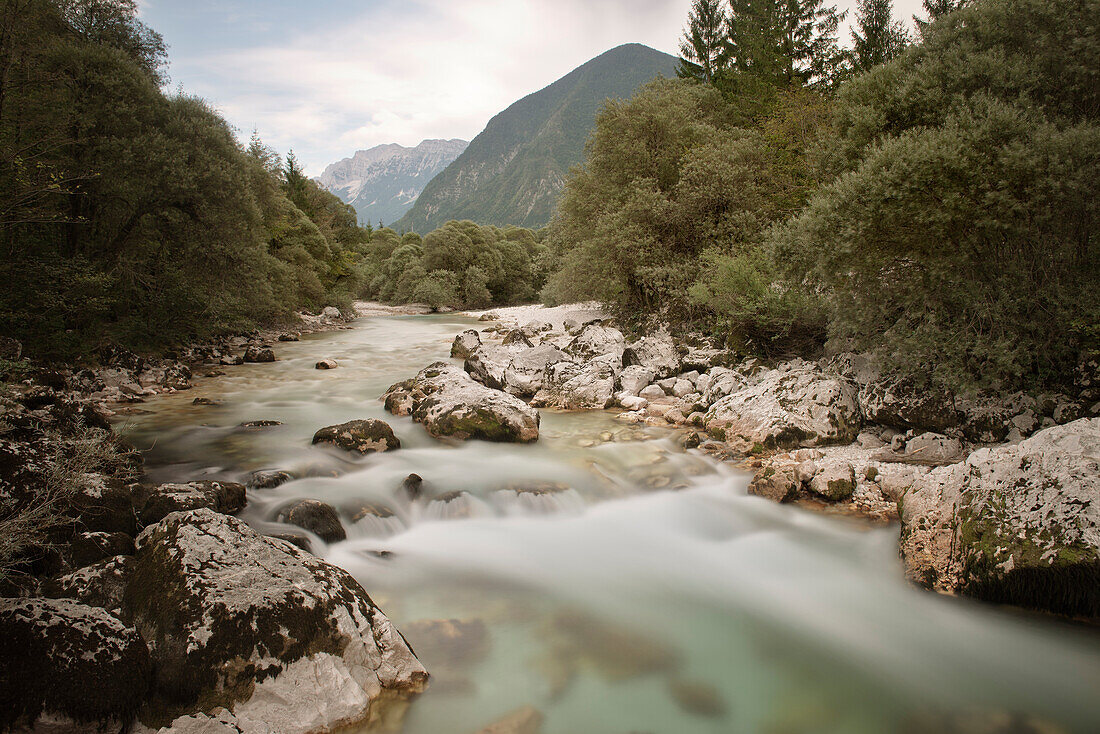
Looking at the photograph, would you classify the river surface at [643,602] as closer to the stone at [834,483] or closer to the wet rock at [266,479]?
the wet rock at [266,479]

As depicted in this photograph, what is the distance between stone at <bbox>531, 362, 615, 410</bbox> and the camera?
482 inches

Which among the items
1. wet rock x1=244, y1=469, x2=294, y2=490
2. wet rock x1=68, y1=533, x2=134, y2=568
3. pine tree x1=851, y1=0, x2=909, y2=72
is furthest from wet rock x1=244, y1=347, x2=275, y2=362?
pine tree x1=851, y1=0, x2=909, y2=72

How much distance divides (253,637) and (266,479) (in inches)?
178

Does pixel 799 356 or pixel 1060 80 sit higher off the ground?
pixel 1060 80

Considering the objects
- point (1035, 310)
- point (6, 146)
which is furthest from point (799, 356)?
point (6, 146)

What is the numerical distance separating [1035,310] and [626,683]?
24.3 ft

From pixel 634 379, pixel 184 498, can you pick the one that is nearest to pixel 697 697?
pixel 184 498

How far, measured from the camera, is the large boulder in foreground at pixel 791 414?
8547 mm

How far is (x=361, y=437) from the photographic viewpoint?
920 cm

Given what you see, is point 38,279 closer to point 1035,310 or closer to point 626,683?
point 626,683

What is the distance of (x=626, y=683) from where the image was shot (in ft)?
13.8

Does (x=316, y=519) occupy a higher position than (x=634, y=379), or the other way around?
(x=634, y=379)

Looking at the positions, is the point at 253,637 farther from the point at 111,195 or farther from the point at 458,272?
the point at 458,272

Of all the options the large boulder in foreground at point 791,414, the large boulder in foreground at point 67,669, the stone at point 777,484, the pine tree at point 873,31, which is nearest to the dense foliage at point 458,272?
the pine tree at point 873,31
